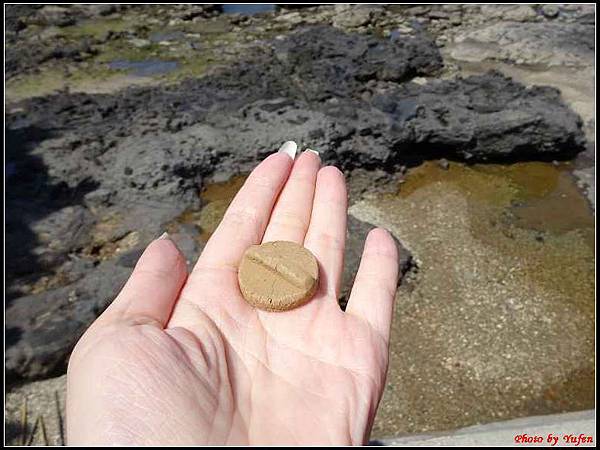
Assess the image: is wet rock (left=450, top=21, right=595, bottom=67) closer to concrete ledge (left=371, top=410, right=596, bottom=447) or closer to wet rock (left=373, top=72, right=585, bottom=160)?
wet rock (left=373, top=72, right=585, bottom=160)

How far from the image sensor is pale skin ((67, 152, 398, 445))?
2154 mm

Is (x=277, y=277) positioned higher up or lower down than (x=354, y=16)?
higher up

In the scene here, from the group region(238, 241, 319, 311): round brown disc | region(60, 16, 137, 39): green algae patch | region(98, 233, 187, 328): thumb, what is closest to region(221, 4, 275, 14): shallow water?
region(60, 16, 137, 39): green algae patch

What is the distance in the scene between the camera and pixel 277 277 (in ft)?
10.4

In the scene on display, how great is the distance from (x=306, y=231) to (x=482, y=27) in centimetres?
1547

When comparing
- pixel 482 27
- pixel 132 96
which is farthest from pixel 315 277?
pixel 482 27

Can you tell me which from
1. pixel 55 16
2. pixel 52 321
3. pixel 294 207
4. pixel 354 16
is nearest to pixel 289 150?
pixel 294 207

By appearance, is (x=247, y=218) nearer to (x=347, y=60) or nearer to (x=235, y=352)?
(x=235, y=352)

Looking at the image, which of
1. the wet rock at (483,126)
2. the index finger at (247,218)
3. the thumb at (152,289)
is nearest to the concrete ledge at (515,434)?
the index finger at (247,218)

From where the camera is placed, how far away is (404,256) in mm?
7117

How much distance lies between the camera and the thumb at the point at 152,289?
257 cm

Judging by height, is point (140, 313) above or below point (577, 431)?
above

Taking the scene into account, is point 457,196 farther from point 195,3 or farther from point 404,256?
point 195,3

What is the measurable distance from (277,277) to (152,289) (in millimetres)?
782
